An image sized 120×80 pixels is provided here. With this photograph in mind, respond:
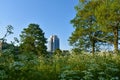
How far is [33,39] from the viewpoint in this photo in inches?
2734

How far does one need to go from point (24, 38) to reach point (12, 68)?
63.5 metres

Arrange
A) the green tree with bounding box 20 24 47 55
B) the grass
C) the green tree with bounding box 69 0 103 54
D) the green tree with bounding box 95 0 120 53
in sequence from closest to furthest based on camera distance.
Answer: the grass → the green tree with bounding box 95 0 120 53 → the green tree with bounding box 69 0 103 54 → the green tree with bounding box 20 24 47 55

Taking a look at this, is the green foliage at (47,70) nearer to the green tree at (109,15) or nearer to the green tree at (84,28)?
the green tree at (109,15)

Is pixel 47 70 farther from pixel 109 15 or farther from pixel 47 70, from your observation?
pixel 109 15

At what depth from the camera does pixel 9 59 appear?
8.80 metres

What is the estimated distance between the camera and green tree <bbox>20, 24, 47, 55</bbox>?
67.5m

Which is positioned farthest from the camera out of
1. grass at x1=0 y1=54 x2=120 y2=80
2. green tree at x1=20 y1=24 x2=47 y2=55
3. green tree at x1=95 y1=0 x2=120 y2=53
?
green tree at x1=20 y1=24 x2=47 y2=55

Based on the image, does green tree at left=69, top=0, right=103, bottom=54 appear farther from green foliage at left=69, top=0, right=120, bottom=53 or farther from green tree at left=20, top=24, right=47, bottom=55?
green tree at left=20, top=24, right=47, bottom=55

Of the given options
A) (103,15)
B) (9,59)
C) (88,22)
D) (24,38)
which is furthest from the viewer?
(24,38)

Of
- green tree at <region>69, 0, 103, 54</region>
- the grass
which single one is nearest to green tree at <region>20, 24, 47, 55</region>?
green tree at <region>69, 0, 103, 54</region>

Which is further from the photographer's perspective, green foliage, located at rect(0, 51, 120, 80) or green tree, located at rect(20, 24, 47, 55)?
green tree, located at rect(20, 24, 47, 55)

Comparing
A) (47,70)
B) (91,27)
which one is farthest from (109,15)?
(47,70)

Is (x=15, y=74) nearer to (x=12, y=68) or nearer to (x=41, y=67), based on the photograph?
(x=12, y=68)

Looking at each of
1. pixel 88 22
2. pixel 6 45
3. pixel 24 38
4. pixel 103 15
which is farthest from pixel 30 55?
pixel 24 38
